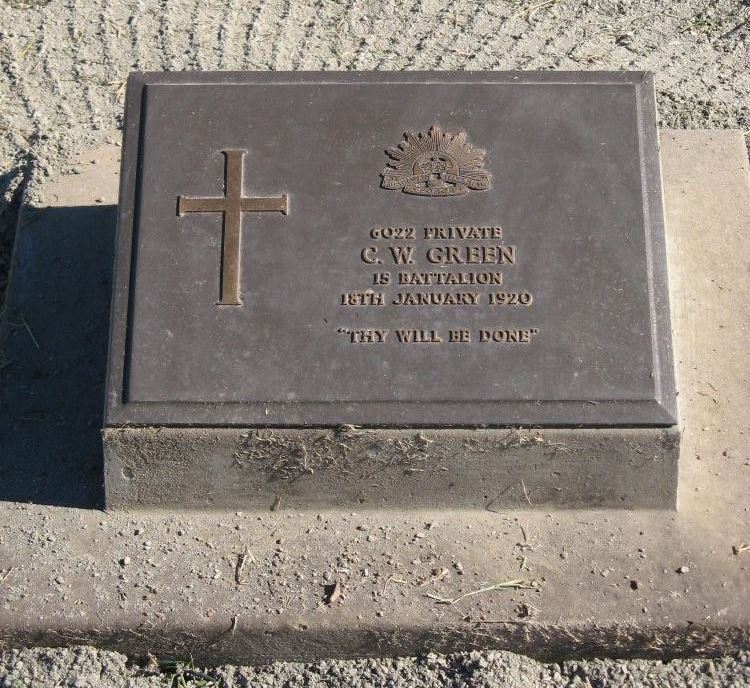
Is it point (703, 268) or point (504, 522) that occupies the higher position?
point (703, 268)

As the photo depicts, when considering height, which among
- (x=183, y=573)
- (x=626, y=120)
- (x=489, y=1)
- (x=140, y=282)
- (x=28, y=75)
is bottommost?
(x=183, y=573)

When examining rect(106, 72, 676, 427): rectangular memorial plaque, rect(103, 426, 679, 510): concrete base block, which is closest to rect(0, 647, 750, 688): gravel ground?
rect(103, 426, 679, 510): concrete base block

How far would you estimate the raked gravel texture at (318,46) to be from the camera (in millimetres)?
5148

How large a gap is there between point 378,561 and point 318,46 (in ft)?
9.25

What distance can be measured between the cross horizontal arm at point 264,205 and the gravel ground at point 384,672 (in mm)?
1540

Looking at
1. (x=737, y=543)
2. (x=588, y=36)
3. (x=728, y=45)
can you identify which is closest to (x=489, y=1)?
(x=588, y=36)

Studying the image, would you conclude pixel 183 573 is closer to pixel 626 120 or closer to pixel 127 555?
pixel 127 555

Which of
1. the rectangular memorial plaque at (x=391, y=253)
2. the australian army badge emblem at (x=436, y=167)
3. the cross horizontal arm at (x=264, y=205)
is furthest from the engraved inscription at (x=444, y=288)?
the cross horizontal arm at (x=264, y=205)

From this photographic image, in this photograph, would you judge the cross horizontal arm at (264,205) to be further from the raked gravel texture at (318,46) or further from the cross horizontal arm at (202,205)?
the raked gravel texture at (318,46)

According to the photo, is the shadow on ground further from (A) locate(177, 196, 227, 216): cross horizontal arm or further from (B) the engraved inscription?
(B) the engraved inscription

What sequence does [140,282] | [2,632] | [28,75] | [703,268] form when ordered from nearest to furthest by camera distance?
[2,632] → [140,282] → [703,268] → [28,75]

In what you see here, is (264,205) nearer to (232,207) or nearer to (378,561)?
(232,207)

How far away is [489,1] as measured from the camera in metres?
5.68

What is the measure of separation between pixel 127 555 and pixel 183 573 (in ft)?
0.68
